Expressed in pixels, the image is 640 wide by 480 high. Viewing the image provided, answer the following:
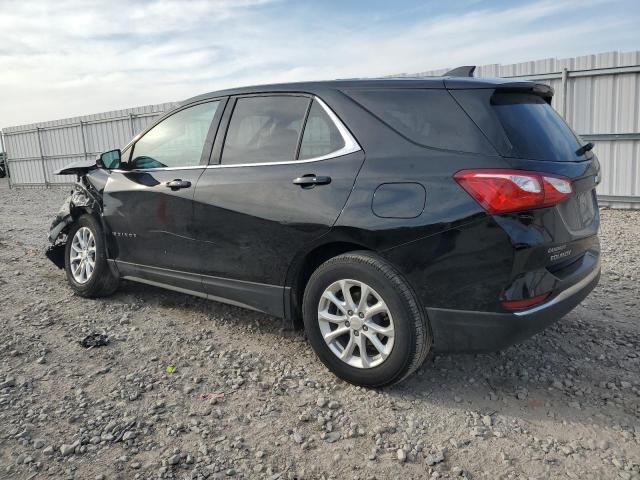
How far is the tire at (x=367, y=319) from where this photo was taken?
2.74m

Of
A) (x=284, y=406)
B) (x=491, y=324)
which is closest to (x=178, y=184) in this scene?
(x=284, y=406)

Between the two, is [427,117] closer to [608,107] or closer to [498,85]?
Result: [498,85]

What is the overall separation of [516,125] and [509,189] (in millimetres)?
434

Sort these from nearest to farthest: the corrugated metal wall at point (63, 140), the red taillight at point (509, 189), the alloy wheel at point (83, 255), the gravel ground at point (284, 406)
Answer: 1. the gravel ground at point (284, 406)
2. the red taillight at point (509, 189)
3. the alloy wheel at point (83, 255)
4. the corrugated metal wall at point (63, 140)

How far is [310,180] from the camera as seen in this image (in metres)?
3.07

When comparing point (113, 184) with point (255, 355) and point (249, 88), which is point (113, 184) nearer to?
point (249, 88)

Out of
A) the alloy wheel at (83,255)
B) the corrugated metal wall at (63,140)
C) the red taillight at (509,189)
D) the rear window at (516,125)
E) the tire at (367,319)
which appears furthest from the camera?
the corrugated metal wall at (63,140)

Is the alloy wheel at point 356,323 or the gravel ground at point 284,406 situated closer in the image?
the gravel ground at point 284,406

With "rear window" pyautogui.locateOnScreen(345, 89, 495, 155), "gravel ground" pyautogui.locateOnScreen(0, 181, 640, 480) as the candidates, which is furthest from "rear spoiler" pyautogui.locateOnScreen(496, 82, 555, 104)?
"gravel ground" pyautogui.locateOnScreen(0, 181, 640, 480)

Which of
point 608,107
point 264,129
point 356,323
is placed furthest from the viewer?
point 608,107

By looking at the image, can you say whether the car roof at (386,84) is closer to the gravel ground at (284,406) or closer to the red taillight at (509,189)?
the red taillight at (509,189)

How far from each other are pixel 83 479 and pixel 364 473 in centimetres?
124

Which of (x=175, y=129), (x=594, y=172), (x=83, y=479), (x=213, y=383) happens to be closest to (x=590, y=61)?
(x=594, y=172)

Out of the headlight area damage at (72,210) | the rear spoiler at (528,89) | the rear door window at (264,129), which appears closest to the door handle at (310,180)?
the rear door window at (264,129)
